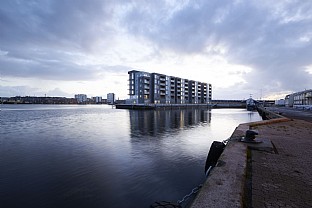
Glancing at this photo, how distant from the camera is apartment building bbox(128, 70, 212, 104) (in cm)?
10082

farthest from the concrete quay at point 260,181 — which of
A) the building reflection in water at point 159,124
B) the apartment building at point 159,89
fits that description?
the apartment building at point 159,89

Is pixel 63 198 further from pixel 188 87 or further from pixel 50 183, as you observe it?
pixel 188 87

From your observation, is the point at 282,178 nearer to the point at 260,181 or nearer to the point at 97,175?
A: the point at 260,181

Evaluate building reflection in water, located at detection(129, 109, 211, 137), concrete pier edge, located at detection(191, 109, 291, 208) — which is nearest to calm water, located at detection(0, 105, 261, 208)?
concrete pier edge, located at detection(191, 109, 291, 208)

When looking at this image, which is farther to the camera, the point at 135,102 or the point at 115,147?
the point at 135,102

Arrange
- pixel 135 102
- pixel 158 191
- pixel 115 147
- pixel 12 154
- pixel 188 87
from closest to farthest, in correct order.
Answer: pixel 158 191
pixel 12 154
pixel 115 147
pixel 135 102
pixel 188 87

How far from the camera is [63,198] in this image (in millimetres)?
6871

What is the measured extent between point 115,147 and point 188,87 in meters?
125

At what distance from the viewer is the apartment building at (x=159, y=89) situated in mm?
→ 100819

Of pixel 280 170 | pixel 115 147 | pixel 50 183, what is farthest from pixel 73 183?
pixel 280 170

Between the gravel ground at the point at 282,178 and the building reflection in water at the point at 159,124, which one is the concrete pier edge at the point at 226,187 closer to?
the gravel ground at the point at 282,178

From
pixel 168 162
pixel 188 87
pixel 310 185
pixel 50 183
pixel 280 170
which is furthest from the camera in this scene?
pixel 188 87

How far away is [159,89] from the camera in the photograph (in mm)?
108250

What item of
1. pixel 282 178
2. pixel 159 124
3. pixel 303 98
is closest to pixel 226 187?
pixel 282 178
